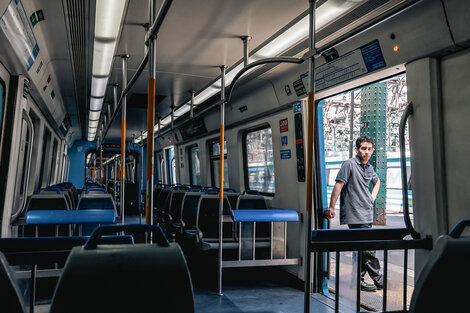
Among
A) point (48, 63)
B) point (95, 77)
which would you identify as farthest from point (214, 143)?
point (48, 63)

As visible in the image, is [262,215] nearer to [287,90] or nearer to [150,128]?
[287,90]

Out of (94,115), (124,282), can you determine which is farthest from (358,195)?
(94,115)

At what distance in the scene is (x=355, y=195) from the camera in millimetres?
4254

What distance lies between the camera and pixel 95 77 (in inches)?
217

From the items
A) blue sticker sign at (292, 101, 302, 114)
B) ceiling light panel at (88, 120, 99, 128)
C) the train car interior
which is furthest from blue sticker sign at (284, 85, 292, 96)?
ceiling light panel at (88, 120, 99, 128)

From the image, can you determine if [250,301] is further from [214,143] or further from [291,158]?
[214,143]

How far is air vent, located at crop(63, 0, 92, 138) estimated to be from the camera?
326 cm

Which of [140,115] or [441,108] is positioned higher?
[140,115]

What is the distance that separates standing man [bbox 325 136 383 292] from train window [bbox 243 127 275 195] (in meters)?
1.80

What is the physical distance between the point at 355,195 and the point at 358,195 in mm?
35

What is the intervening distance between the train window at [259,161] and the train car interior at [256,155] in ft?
0.11

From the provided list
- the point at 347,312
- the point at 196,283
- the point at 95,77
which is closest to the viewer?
the point at 347,312

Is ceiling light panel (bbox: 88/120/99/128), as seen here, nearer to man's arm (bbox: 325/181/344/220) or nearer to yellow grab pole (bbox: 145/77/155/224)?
man's arm (bbox: 325/181/344/220)

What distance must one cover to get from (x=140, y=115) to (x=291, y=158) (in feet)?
16.2
